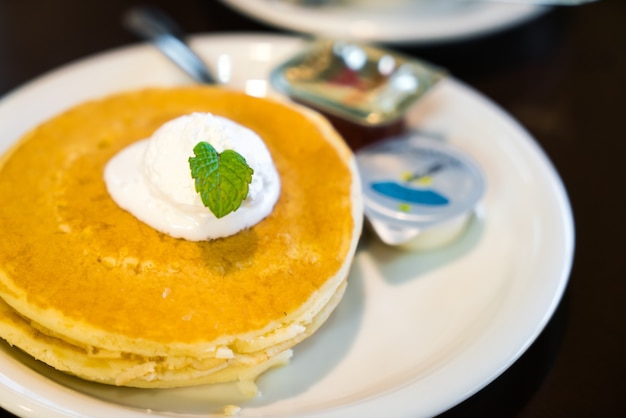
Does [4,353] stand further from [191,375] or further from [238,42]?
[238,42]

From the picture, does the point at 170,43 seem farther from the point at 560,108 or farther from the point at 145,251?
the point at 560,108

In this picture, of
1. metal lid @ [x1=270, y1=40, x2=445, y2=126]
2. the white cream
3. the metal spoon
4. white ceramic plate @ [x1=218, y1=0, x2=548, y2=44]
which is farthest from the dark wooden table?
the white cream

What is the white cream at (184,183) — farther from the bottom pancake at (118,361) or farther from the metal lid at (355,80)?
the metal lid at (355,80)

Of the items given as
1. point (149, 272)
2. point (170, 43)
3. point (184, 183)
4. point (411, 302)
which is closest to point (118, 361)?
point (149, 272)

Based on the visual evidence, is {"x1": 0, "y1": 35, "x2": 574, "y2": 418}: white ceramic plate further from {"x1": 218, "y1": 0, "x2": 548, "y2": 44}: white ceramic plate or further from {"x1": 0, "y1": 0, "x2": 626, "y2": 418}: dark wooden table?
{"x1": 218, "y1": 0, "x2": 548, "y2": 44}: white ceramic plate

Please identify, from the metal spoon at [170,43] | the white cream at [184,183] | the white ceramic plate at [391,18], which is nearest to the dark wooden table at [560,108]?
the white ceramic plate at [391,18]
